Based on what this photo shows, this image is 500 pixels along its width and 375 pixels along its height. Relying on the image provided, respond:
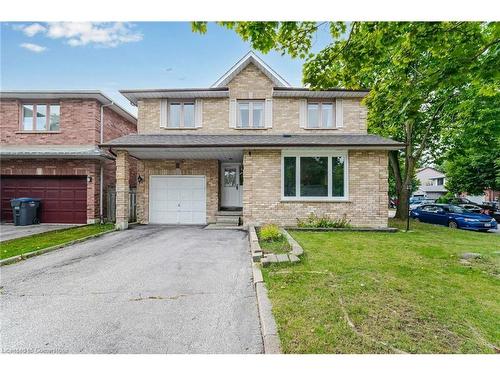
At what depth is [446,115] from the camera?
588 inches

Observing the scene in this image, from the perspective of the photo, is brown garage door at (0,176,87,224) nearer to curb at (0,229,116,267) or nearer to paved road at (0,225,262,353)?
curb at (0,229,116,267)

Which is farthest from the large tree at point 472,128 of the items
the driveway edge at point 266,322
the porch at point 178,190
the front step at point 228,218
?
the driveway edge at point 266,322

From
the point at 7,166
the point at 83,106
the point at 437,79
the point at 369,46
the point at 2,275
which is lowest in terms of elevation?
the point at 2,275

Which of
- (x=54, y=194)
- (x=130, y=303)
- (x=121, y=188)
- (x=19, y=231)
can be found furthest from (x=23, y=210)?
(x=130, y=303)

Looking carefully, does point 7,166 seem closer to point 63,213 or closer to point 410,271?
point 63,213

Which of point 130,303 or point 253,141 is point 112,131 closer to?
point 253,141

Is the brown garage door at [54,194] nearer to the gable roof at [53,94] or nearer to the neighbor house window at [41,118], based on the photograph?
the neighbor house window at [41,118]

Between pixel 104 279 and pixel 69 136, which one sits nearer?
pixel 104 279

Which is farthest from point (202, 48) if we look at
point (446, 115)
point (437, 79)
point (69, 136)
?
point (446, 115)

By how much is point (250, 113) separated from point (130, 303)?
10336 millimetres

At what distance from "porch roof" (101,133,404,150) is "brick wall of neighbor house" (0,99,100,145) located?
2.57 m

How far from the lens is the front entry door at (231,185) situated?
526 inches

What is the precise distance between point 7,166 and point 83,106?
184 inches

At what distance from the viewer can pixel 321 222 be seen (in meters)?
10.5
